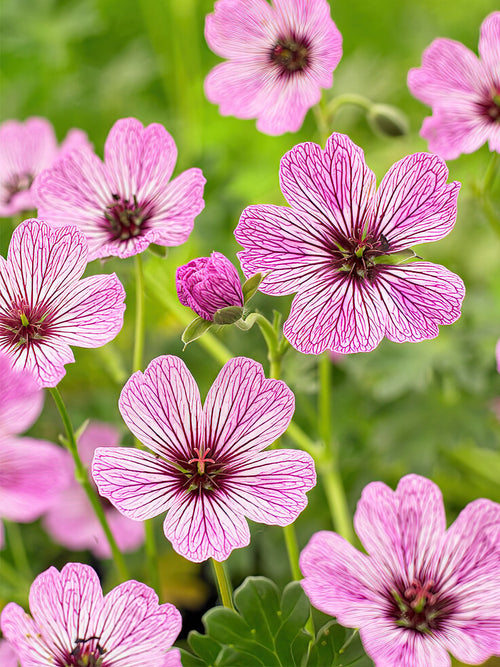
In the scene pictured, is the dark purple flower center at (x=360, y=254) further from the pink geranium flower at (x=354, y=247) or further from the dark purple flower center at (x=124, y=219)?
the dark purple flower center at (x=124, y=219)

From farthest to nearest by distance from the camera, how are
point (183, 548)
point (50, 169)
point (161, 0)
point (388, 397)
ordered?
1. point (161, 0)
2. point (388, 397)
3. point (50, 169)
4. point (183, 548)

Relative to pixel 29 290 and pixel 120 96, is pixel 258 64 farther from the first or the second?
pixel 120 96

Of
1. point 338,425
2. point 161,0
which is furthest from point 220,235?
point 161,0

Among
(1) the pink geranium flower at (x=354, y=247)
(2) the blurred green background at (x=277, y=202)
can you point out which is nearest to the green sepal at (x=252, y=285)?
(1) the pink geranium flower at (x=354, y=247)

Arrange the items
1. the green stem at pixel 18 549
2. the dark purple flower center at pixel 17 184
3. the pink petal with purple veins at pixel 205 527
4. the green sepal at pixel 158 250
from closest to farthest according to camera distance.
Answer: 1. the pink petal with purple veins at pixel 205 527
2. the green sepal at pixel 158 250
3. the dark purple flower center at pixel 17 184
4. the green stem at pixel 18 549

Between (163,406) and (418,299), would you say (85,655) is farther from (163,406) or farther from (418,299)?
(418,299)

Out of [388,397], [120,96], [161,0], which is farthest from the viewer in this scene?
[161,0]

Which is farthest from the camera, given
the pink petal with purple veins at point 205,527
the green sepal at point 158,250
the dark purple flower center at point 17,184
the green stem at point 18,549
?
the green stem at point 18,549

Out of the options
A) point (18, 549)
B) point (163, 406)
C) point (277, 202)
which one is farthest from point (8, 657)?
point (277, 202)
